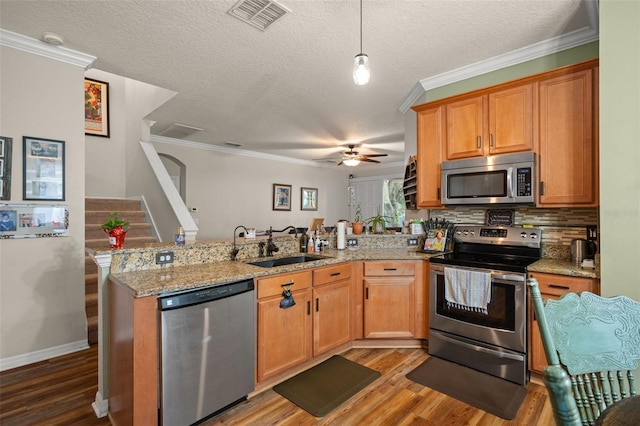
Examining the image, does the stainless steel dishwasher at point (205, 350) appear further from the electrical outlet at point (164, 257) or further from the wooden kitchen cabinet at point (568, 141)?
the wooden kitchen cabinet at point (568, 141)

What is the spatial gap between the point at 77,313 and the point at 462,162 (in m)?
3.94

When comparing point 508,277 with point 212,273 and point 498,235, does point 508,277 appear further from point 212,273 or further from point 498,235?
point 212,273

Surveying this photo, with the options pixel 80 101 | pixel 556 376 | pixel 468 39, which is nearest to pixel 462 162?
pixel 468 39

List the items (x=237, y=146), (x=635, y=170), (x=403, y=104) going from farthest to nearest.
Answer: (x=237, y=146), (x=403, y=104), (x=635, y=170)

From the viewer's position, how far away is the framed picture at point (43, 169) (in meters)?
2.61

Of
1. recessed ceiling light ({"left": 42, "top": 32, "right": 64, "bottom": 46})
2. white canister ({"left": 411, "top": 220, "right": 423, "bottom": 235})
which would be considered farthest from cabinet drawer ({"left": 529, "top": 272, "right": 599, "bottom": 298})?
recessed ceiling light ({"left": 42, "top": 32, "right": 64, "bottom": 46})

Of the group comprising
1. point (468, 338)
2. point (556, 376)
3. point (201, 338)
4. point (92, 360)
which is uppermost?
point (556, 376)

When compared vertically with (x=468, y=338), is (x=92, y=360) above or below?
below

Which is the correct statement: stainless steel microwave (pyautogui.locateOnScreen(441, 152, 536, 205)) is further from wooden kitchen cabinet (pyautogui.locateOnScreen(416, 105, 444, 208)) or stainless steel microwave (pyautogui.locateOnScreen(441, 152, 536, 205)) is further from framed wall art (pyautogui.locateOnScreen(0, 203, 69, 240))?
framed wall art (pyautogui.locateOnScreen(0, 203, 69, 240))

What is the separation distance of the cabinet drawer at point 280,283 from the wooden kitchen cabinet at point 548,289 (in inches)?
66.7

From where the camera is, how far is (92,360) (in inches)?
106

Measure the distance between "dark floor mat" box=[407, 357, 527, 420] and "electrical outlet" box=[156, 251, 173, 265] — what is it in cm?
209

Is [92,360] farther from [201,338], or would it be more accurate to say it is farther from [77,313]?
[201,338]

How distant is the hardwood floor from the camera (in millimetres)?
1918
